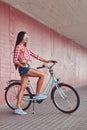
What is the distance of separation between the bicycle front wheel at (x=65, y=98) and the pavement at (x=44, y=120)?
13 centimetres

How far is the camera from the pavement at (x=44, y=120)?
5.15 m

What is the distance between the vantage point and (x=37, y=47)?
9.66m

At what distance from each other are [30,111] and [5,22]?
7.62 feet

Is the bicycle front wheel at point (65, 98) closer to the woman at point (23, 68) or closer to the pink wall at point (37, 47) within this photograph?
the woman at point (23, 68)

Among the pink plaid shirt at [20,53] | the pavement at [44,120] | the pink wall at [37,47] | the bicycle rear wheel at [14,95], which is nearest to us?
the pavement at [44,120]

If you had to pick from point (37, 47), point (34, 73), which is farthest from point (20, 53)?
point (37, 47)

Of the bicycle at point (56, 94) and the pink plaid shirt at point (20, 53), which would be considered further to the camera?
the bicycle at point (56, 94)

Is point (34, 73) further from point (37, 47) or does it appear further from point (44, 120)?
point (37, 47)

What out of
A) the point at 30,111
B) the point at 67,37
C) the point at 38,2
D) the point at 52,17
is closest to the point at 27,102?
the point at 30,111

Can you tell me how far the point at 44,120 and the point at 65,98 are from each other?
93cm

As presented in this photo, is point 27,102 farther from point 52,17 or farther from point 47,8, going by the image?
point 52,17

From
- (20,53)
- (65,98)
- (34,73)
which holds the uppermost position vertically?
(20,53)

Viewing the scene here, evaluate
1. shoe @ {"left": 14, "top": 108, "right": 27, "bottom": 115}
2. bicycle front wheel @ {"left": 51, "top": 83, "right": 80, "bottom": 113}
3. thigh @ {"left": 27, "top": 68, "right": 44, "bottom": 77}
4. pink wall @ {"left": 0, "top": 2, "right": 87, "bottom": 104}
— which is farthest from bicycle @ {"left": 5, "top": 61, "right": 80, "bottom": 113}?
pink wall @ {"left": 0, "top": 2, "right": 87, "bottom": 104}

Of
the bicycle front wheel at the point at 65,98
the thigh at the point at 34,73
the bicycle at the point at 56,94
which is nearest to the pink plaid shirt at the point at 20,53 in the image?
the thigh at the point at 34,73
